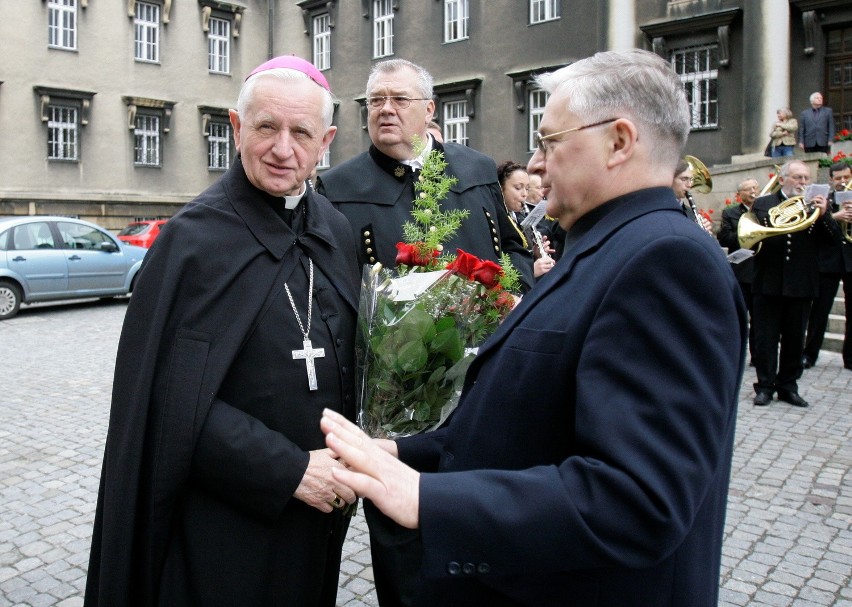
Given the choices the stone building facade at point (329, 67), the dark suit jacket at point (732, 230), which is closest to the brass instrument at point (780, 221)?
the dark suit jacket at point (732, 230)

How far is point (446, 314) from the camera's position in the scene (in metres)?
2.16

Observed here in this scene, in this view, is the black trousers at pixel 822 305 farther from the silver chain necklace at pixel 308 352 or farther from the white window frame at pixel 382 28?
the white window frame at pixel 382 28

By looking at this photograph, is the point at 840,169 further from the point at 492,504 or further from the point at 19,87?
the point at 19,87

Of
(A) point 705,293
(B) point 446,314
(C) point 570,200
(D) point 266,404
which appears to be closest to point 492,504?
(A) point 705,293

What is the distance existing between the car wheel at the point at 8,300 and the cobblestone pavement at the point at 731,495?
14.2 ft

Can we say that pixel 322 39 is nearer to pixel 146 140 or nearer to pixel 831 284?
pixel 146 140

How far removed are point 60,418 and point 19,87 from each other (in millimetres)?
22188

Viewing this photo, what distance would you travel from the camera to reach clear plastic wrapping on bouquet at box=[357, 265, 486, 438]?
2092mm

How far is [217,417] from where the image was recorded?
6.95 ft

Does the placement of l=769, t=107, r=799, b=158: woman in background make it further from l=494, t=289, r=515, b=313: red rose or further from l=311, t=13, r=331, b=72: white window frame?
l=311, t=13, r=331, b=72: white window frame

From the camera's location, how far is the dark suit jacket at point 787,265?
7.70 meters

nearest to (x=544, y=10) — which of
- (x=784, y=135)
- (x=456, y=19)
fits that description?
(x=456, y=19)

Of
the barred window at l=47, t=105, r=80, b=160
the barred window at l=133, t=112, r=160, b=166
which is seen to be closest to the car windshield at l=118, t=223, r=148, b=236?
the barred window at l=47, t=105, r=80, b=160

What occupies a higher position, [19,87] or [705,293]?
[19,87]
